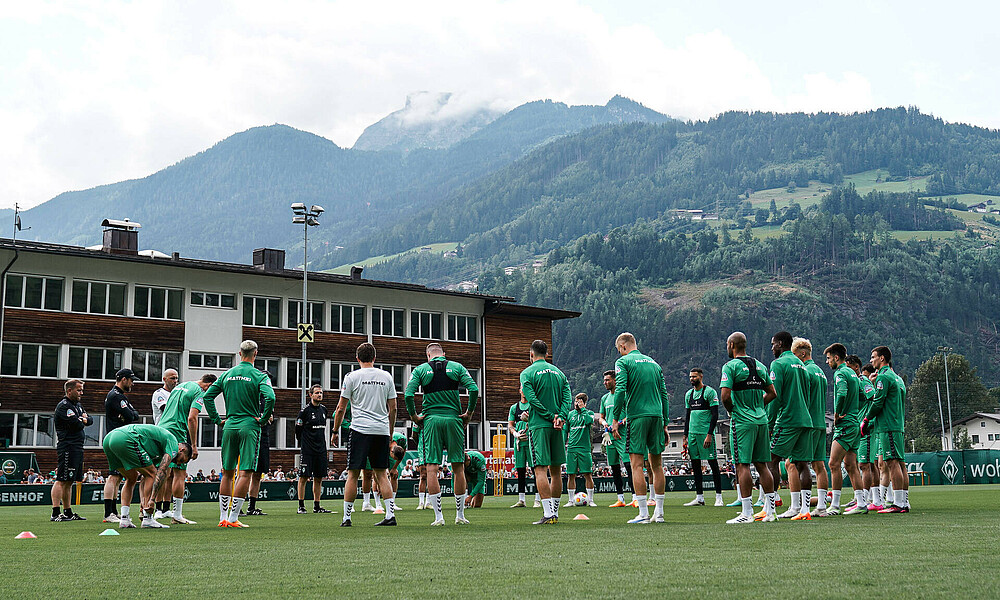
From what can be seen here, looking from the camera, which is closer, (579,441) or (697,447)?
(697,447)

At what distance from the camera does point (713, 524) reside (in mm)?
11711

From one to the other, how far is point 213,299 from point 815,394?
44111 mm

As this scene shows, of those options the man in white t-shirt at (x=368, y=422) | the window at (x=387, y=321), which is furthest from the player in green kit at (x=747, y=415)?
the window at (x=387, y=321)

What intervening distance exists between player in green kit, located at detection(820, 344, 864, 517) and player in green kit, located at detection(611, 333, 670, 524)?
2917 mm

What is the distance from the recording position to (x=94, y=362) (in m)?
48.2

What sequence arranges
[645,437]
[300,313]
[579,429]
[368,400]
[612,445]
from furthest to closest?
[300,313] → [612,445] → [579,429] → [368,400] → [645,437]

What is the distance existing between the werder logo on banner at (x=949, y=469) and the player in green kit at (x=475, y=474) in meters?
24.9

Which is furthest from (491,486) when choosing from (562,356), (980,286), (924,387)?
(980,286)

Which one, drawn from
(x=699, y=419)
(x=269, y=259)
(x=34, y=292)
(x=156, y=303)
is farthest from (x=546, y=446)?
(x=269, y=259)

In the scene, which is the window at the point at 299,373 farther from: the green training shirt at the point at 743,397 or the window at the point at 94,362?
the green training shirt at the point at 743,397

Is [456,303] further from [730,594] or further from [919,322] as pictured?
[919,322]

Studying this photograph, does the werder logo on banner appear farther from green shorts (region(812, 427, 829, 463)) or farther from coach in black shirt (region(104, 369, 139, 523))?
coach in black shirt (region(104, 369, 139, 523))

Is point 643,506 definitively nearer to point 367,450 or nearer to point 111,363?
point 367,450

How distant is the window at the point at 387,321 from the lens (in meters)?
58.9
